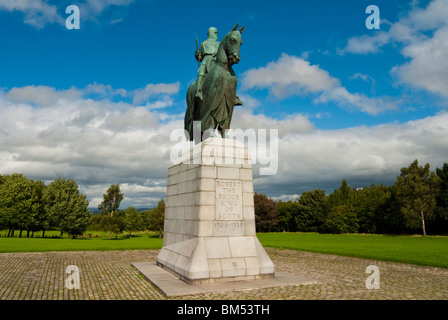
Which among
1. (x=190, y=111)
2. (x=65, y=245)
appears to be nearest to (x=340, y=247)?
(x=190, y=111)

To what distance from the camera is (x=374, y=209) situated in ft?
200

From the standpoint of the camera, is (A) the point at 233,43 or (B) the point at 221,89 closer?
(A) the point at 233,43

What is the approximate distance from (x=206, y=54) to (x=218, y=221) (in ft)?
25.0

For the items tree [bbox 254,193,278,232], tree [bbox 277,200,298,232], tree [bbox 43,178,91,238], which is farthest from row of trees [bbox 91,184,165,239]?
tree [bbox 277,200,298,232]

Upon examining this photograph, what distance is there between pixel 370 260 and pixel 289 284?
34.6 ft

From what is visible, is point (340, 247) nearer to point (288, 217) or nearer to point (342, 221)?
point (342, 221)

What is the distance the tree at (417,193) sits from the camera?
49.1 metres

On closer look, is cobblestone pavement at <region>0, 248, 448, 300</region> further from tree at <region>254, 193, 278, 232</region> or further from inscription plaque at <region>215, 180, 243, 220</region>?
tree at <region>254, 193, 278, 232</region>

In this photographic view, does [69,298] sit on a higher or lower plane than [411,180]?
lower

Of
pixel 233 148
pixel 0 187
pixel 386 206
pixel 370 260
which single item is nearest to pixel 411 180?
pixel 386 206

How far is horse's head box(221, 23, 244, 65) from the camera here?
10695mm

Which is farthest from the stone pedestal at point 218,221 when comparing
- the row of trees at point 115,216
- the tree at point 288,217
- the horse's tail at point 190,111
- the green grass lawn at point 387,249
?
the tree at point 288,217
